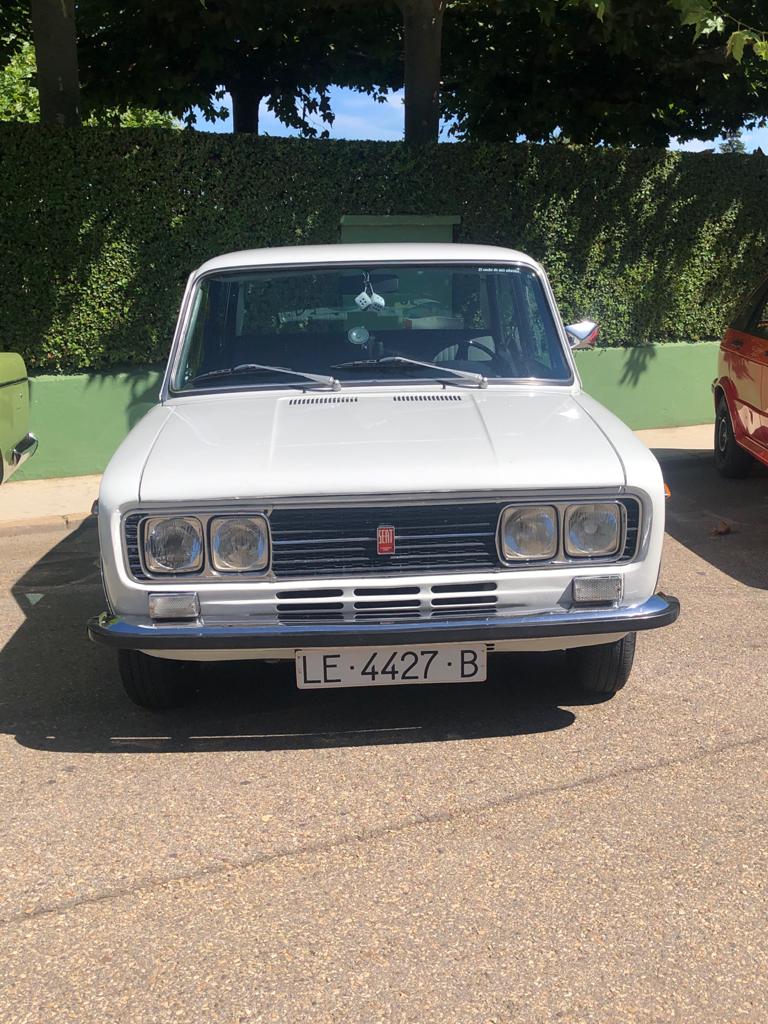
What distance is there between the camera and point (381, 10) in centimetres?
1364

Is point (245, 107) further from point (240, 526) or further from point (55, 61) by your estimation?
point (240, 526)

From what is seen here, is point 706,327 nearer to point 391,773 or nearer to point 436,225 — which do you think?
point 436,225

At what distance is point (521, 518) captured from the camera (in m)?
4.18

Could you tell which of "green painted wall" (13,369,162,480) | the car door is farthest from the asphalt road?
"green painted wall" (13,369,162,480)

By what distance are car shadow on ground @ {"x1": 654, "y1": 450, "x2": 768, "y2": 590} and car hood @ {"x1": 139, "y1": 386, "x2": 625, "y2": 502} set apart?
8.80 feet

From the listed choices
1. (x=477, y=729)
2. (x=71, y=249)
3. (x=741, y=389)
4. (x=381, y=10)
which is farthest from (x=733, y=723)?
(x=381, y=10)

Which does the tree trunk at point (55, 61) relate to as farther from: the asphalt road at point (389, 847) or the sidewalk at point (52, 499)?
the asphalt road at point (389, 847)

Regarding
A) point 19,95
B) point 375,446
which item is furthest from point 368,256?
point 19,95

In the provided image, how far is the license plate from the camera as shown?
423cm

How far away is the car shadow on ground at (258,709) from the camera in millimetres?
4531

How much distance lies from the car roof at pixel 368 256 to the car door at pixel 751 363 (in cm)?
338

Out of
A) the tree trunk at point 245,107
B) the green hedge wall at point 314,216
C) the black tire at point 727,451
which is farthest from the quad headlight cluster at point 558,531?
the tree trunk at point 245,107

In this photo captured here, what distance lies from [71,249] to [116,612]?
6.61m

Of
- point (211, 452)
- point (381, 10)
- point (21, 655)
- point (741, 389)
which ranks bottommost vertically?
point (21, 655)
